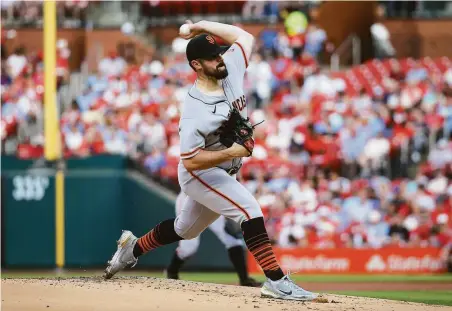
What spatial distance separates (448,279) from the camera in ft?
→ 43.5

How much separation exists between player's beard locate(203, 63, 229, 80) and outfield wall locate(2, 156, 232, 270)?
7.87 m

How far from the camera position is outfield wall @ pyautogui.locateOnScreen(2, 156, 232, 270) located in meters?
14.6

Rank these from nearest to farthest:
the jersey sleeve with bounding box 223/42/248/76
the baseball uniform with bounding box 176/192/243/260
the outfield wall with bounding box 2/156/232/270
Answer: the jersey sleeve with bounding box 223/42/248/76 < the baseball uniform with bounding box 176/192/243/260 < the outfield wall with bounding box 2/156/232/270

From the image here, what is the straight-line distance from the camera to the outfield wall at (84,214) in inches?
576

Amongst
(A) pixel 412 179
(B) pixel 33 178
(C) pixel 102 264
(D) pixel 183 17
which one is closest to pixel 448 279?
(A) pixel 412 179

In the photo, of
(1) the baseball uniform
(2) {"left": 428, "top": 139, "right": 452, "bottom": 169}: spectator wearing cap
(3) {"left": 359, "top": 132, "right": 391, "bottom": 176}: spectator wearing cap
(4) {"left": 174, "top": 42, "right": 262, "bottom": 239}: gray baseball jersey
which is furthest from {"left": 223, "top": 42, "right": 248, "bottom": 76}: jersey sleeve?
(2) {"left": 428, "top": 139, "right": 452, "bottom": 169}: spectator wearing cap

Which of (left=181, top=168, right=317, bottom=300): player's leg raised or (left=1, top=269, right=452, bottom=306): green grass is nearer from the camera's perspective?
(left=181, top=168, right=317, bottom=300): player's leg raised

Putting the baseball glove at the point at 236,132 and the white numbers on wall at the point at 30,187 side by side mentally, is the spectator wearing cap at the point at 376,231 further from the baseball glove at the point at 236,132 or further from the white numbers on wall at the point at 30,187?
the baseball glove at the point at 236,132

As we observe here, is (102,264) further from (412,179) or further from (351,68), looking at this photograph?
(351,68)

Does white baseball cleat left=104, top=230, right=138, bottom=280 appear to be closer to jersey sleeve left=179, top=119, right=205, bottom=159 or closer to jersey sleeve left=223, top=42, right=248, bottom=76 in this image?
jersey sleeve left=179, top=119, right=205, bottom=159

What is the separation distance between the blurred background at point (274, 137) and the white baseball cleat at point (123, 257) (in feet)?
22.9

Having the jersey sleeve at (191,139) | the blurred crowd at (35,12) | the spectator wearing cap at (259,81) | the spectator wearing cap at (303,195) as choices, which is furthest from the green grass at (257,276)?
the blurred crowd at (35,12)

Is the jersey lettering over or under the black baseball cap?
under

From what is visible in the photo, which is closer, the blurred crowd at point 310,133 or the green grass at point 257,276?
the green grass at point 257,276
